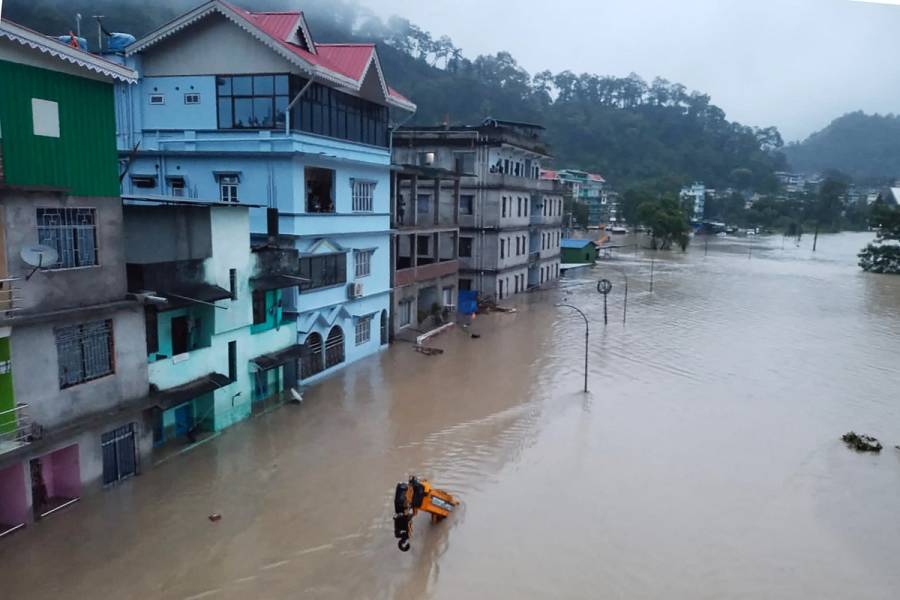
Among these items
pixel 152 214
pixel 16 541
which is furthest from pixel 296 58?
pixel 16 541

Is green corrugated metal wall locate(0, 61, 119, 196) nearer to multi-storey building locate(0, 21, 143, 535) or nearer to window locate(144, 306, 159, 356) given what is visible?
multi-storey building locate(0, 21, 143, 535)

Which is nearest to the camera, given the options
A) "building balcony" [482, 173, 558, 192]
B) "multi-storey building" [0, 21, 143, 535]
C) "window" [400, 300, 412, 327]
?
"multi-storey building" [0, 21, 143, 535]

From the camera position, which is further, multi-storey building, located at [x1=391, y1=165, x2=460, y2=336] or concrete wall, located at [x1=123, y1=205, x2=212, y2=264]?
multi-storey building, located at [x1=391, y1=165, x2=460, y2=336]

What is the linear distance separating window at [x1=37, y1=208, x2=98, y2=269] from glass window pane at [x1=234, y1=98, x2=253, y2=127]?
815cm

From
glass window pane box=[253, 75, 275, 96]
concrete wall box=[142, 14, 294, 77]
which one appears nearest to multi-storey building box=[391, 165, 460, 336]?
glass window pane box=[253, 75, 275, 96]

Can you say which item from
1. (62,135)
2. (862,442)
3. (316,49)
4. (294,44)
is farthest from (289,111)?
(862,442)

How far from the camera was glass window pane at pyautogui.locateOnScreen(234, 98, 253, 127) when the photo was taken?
1902cm

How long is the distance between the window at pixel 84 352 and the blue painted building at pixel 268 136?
6.15 m

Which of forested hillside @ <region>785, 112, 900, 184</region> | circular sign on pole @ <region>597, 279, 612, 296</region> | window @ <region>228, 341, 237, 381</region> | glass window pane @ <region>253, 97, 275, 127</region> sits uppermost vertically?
forested hillside @ <region>785, 112, 900, 184</region>

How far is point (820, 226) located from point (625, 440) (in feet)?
375

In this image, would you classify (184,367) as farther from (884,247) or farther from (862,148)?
(862,148)

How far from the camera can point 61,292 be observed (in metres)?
11.1

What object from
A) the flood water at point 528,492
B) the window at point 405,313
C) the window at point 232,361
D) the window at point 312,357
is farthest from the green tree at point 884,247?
the window at point 232,361

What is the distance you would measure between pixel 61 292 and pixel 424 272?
17124 mm
